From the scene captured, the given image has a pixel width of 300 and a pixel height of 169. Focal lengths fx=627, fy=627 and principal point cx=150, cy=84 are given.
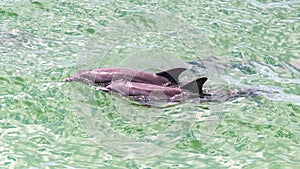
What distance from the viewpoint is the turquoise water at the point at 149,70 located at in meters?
3.52

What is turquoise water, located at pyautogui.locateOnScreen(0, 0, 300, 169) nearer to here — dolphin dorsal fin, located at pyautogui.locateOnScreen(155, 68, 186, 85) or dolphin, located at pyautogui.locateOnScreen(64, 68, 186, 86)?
dolphin, located at pyautogui.locateOnScreen(64, 68, 186, 86)

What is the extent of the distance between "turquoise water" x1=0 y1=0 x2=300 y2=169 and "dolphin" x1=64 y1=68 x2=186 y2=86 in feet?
0.24

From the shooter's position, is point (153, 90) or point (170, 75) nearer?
point (153, 90)

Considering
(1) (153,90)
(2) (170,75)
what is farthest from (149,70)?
(1) (153,90)

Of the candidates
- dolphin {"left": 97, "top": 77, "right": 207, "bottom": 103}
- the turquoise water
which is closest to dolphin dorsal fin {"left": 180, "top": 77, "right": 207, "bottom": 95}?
dolphin {"left": 97, "top": 77, "right": 207, "bottom": 103}

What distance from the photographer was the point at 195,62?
4957 mm

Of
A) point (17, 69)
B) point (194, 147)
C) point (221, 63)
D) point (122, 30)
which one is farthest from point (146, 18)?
point (194, 147)

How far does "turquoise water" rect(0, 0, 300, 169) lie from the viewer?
352 centimetres

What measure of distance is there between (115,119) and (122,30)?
68.4 inches

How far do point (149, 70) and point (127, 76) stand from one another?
1.07 feet

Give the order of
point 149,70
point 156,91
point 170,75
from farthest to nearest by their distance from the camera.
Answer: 1. point 149,70
2. point 170,75
3. point 156,91

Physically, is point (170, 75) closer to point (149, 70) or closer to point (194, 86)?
point (194, 86)

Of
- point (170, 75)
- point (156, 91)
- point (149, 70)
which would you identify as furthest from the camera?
point (149, 70)

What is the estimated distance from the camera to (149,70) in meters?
4.43
